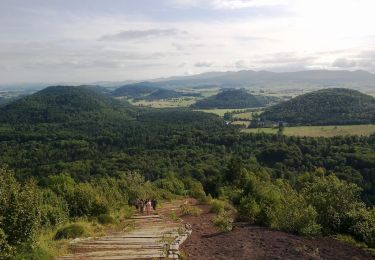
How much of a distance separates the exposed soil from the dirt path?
1.14 metres

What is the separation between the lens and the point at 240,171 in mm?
46906

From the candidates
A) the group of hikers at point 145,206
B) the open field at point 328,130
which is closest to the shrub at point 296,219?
the group of hikers at point 145,206

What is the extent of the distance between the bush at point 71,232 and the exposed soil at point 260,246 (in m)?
5.66

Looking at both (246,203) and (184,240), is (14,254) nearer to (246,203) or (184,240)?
(184,240)

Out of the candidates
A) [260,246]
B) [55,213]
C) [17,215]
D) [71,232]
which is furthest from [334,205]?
[17,215]

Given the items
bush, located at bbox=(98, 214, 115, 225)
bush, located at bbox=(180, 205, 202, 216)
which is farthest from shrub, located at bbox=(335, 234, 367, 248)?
bush, located at bbox=(98, 214, 115, 225)

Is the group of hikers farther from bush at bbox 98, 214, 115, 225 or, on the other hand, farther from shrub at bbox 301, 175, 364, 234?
shrub at bbox 301, 175, 364, 234

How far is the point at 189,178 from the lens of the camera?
71625mm

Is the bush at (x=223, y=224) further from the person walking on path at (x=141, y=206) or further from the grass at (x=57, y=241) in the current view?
the person walking on path at (x=141, y=206)

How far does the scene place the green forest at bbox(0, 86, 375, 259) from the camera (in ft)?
71.7

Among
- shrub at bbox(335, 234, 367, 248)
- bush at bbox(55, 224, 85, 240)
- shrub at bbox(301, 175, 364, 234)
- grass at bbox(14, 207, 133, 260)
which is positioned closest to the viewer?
grass at bbox(14, 207, 133, 260)

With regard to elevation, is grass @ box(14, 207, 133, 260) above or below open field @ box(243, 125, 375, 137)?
above

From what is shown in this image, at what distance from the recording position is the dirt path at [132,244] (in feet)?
54.9

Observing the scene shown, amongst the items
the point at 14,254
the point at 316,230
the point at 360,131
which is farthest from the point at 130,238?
the point at 360,131
